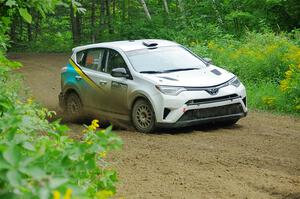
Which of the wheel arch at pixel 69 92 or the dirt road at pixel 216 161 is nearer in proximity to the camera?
the dirt road at pixel 216 161

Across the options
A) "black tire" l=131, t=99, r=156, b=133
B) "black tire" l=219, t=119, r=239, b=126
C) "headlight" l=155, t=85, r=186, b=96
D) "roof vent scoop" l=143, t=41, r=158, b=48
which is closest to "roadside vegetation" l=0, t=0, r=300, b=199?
"black tire" l=131, t=99, r=156, b=133

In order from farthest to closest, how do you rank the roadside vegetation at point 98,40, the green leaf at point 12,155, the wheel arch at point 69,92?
the wheel arch at point 69,92 < the roadside vegetation at point 98,40 < the green leaf at point 12,155

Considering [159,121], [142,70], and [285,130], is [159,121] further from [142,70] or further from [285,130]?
[285,130]

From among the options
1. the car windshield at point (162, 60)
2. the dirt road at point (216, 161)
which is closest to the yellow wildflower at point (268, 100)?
the dirt road at point (216, 161)

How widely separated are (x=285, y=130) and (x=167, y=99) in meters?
2.17

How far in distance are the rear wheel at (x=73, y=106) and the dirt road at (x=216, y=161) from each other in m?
0.63

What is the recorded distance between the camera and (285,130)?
37.0 feet

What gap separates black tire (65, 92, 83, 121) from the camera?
43.8ft

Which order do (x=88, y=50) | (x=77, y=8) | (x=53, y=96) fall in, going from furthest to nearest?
(x=53, y=96)
(x=88, y=50)
(x=77, y=8)

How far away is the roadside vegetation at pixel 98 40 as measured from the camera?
8.78ft

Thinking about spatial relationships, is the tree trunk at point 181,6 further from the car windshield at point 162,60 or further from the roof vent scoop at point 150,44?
the car windshield at point 162,60

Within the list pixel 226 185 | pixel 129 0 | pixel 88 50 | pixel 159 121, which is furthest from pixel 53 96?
pixel 129 0

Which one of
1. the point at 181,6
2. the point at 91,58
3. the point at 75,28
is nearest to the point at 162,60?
the point at 91,58

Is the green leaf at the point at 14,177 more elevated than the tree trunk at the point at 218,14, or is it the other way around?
the green leaf at the point at 14,177
